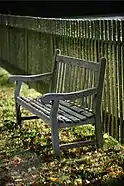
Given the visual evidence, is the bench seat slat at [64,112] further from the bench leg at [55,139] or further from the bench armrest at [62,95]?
the bench armrest at [62,95]

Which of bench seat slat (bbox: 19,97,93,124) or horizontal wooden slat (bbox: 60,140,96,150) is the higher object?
bench seat slat (bbox: 19,97,93,124)

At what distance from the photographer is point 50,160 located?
4.50m

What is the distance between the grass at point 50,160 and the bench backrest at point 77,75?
56cm

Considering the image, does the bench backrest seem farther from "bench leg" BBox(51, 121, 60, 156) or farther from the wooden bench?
"bench leg" BBox(51, 121, 60, 156)

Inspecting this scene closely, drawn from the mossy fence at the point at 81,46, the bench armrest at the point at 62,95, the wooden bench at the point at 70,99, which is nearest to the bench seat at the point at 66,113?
the wooden bench at the point at 70,99

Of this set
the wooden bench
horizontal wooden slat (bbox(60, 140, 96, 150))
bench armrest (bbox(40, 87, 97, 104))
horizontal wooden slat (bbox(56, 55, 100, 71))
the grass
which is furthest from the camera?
horizontal wooden slat (bbox(56, 55, 100, 71))

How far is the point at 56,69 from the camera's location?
→ 224 inches

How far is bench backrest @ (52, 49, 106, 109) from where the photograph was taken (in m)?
4.54

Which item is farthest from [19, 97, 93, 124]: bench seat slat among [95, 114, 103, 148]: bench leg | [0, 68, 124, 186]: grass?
[0, 68, 124, 186]: grass

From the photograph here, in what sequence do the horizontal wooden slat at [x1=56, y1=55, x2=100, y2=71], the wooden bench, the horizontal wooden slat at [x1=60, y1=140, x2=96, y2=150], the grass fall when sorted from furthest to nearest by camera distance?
the horizontal wooden slat at [x1=56, y1=55, x2=100, y2=71]
the horizontal wooden slat at [x1=60, y1=140, x2=96, y2=150]
the wooden bench
the grass

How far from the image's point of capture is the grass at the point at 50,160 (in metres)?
3.98

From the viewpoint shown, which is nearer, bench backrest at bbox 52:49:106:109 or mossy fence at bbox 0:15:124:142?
bench backrest at bbox 52:49:106:109

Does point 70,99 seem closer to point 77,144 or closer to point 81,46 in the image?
point 77,144

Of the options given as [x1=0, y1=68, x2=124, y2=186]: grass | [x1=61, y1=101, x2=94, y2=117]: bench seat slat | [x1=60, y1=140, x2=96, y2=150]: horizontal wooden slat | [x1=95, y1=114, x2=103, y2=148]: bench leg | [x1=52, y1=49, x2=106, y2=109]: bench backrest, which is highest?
[x1=52, y1=49, x2=106, y2=109]: bench backrest
